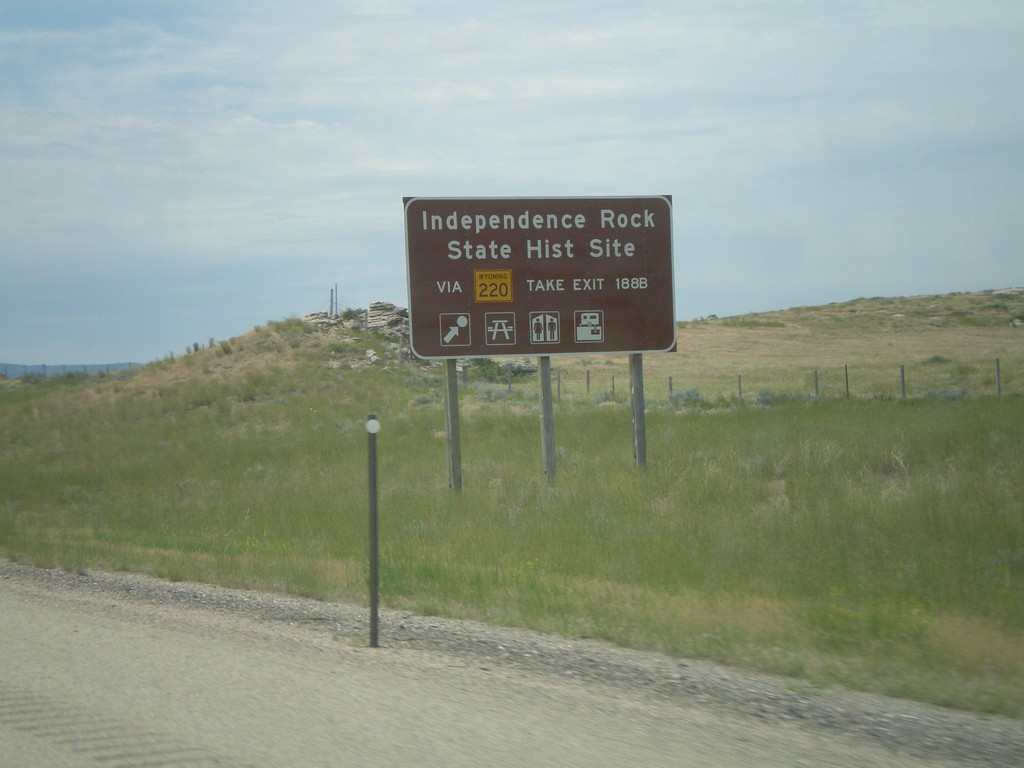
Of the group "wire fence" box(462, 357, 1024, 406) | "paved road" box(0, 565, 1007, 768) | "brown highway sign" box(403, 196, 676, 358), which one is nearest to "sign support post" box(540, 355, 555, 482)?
"brown highway sign" box(403, 196, 676, 358)

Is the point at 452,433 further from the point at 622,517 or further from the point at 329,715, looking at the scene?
the point at 329,715

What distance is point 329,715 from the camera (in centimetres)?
606

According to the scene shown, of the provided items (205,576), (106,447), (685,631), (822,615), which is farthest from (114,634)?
(106,447)

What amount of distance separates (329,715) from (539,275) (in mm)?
13840

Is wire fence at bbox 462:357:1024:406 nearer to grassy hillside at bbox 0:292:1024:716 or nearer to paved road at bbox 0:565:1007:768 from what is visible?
grassy hillside at bbox 0:292:1024:716

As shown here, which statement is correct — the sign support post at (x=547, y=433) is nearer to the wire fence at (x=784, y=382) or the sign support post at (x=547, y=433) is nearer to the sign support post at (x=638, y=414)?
the sign support post at (x=638, y=414)

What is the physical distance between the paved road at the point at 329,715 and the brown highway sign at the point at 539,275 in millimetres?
11180

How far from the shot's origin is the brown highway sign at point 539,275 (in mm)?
18734

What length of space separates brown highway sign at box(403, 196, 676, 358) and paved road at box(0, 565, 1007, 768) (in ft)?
36.7

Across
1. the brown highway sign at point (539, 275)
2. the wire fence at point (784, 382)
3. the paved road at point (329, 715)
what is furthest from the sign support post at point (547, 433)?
the wire fence at point (784, 382)

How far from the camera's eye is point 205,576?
11.7m

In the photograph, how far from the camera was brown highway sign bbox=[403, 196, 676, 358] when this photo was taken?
18.7m

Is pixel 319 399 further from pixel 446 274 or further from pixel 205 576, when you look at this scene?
pixel 205 576

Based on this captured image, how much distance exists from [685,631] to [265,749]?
3896 mm
